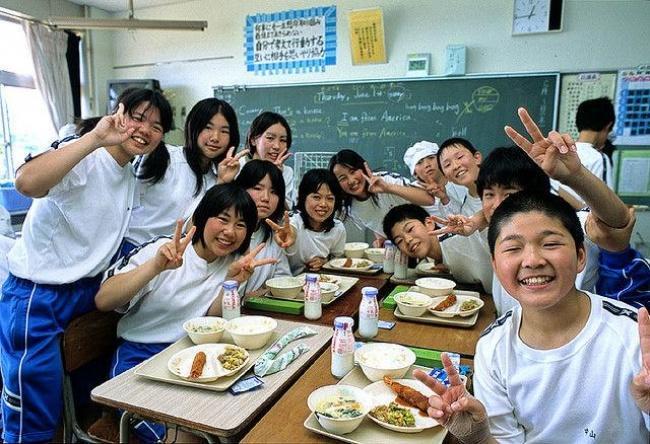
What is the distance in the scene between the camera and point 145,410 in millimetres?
1237

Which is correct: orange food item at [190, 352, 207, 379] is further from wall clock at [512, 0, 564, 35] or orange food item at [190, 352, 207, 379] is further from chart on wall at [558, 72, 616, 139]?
wall clock at [512, 0, 564, 35]

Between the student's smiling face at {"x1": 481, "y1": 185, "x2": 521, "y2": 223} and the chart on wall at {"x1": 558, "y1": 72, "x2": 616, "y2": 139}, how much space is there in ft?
8.53

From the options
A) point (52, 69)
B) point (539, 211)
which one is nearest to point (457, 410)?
point (539, 211)

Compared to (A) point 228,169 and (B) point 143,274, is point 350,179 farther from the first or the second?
(B) point 143,274

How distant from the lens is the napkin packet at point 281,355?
1.44 metres

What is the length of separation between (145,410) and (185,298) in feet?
2.22

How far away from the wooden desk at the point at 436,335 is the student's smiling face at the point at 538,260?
51cm

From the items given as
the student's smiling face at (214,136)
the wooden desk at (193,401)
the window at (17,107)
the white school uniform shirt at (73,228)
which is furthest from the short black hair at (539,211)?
the window at (17,107)

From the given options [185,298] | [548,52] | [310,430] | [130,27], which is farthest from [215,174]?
[548,52]

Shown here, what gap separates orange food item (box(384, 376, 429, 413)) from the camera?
1221 millimetres

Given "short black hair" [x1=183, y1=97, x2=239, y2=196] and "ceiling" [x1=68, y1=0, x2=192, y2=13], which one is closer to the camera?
"short black hair" [x1=183, y1=97, x2=239, y2=196]

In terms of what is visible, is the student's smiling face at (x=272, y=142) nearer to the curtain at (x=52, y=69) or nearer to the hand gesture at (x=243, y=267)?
the hand gesture at (x=243, y=267)

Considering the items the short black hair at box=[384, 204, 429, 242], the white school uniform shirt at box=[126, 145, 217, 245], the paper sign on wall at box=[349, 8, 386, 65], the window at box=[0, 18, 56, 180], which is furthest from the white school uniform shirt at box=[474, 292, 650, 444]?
the window at box=[0, 18, 56, 180]

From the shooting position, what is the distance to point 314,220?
2.84 meters
